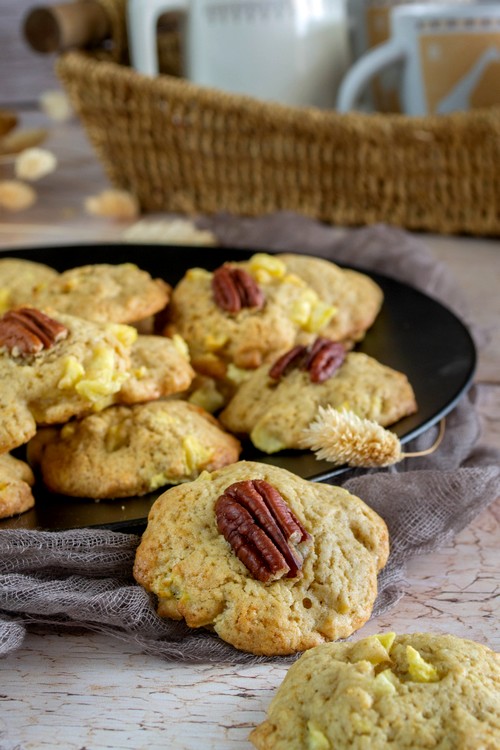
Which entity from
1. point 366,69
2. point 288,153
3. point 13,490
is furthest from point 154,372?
point 366,69

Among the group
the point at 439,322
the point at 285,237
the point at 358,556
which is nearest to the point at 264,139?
the point at 285,237

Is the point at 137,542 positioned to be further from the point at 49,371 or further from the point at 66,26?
the point at 66,26

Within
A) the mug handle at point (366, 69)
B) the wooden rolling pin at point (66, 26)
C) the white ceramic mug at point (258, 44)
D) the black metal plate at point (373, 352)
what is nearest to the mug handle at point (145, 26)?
the white ceramic mug at point (258, 44)

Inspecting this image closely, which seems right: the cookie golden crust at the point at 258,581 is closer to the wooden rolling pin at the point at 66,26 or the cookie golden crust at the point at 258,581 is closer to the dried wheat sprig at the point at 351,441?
the dried wheat sprig at the point at 351,441

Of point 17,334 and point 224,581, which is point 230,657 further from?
point 17,334

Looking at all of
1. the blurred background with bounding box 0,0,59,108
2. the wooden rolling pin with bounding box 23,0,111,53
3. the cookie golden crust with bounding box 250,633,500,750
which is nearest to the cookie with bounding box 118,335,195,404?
the cookie golden crust with bounding box 250,633,500,750
